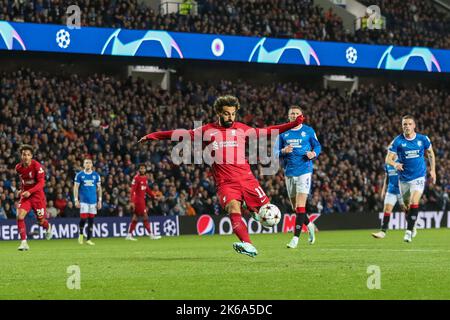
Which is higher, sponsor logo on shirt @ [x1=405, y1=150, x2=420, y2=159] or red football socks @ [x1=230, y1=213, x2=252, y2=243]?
sponsor logo on shirt @ [x1=405, y1=150, x2=420, y2=159]

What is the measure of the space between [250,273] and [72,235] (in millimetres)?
17167

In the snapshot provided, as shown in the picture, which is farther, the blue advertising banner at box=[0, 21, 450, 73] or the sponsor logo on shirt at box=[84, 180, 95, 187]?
the blue advertising banner at box=[0, 21, 450, 73]

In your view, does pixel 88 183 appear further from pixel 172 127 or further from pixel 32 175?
pixel 172 127

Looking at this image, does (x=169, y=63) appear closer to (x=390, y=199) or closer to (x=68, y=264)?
(x=390, y=199)

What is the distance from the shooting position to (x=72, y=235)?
2714 centimetres

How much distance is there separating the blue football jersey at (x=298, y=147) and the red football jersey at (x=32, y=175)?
510 cm

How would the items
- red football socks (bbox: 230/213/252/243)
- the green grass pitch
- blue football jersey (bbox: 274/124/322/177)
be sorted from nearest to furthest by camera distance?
the green grass pitch → red football socks (bbox: 230/213/252/243) → blue football jersey (bbox: 274/124/322/177)

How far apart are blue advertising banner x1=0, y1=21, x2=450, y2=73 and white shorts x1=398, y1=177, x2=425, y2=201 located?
17.0 metres

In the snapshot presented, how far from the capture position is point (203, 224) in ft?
97.2

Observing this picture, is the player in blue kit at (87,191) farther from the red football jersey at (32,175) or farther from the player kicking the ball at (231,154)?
the player kicking the ball at (231,154)

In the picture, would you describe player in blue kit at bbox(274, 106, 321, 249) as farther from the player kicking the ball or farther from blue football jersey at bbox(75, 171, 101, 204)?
blue football jersey at bbox(75, 171, 101, 204)

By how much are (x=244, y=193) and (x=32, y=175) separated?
7.64 m

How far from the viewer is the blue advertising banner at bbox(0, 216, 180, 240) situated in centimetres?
2612

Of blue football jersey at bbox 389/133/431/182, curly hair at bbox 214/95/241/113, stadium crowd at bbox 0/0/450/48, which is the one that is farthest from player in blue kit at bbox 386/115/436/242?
stadium crowd at bbox 0/0/450/48
